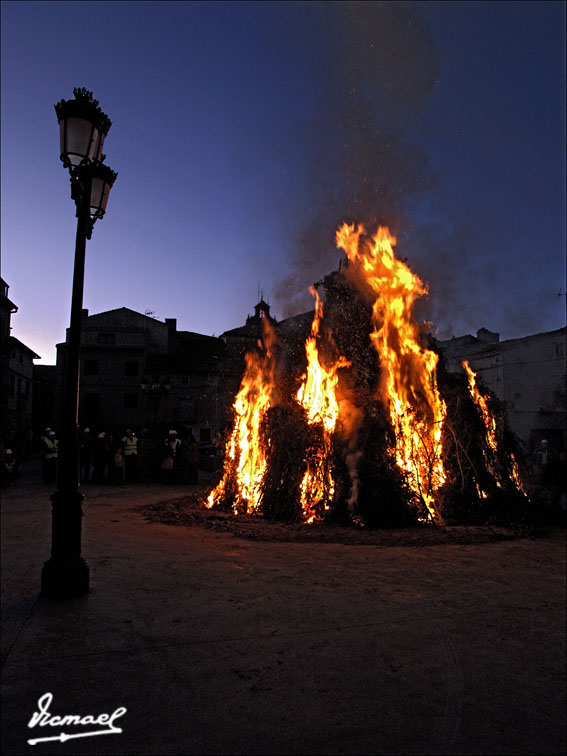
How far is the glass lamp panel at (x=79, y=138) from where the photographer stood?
5.75 metres

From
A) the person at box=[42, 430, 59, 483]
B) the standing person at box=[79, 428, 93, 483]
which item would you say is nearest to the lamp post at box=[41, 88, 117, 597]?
the person at box=[42, 430, 59, 483]

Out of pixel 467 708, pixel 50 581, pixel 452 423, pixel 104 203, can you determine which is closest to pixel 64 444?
pixel 50 581

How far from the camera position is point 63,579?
18.6 feet

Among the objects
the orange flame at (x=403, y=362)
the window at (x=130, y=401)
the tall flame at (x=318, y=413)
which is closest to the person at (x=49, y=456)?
the tall flame at (x=318, y=413)

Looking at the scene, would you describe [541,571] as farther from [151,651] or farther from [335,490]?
[151,651]

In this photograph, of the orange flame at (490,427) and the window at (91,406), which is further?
the window at (91,406)

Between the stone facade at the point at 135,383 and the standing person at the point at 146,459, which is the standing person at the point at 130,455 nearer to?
Answer: the standing person at the point at 146,459

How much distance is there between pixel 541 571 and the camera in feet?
24.1

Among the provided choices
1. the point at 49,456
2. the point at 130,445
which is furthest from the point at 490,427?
the point at 49,456

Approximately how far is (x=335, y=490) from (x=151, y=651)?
7.41m

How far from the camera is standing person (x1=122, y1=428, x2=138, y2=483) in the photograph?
63.1 ft

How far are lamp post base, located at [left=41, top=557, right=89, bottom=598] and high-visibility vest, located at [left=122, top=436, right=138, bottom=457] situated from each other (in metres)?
13.7

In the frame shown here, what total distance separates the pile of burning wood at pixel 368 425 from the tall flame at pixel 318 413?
0.09ft

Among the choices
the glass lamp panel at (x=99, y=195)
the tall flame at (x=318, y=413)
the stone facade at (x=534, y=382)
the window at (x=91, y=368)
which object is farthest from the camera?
the window at (x=91, y=368)
